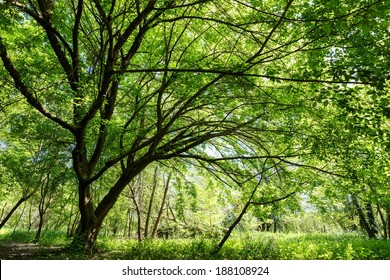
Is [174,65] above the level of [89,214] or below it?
above

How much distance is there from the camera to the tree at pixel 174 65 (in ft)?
17.7

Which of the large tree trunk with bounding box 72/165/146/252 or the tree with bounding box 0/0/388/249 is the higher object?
the tree with bounding box 0/0/388/249

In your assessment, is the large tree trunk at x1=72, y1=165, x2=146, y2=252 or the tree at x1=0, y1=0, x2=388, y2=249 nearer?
the tree at x1=0, y1=0, x2=388, y2=249

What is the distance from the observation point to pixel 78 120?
23.3 feet

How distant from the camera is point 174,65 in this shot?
7.99 m

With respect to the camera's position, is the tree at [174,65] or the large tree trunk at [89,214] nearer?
the tree at [174,65]

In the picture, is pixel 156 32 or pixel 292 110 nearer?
pixel 292 110

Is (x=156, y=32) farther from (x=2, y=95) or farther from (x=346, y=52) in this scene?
(x=346, y=52)

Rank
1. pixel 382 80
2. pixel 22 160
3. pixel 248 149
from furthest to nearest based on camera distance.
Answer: pixel 22 160 → pixel 248 149 → pixel 382 80

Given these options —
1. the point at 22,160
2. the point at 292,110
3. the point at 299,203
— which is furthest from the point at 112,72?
the point at 22,160

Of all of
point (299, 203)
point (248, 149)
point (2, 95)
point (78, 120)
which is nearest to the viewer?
point (2, 95)

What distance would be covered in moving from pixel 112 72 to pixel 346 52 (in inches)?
180

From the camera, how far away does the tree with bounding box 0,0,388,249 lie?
541 centimetres

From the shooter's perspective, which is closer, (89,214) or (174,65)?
(174,65)
